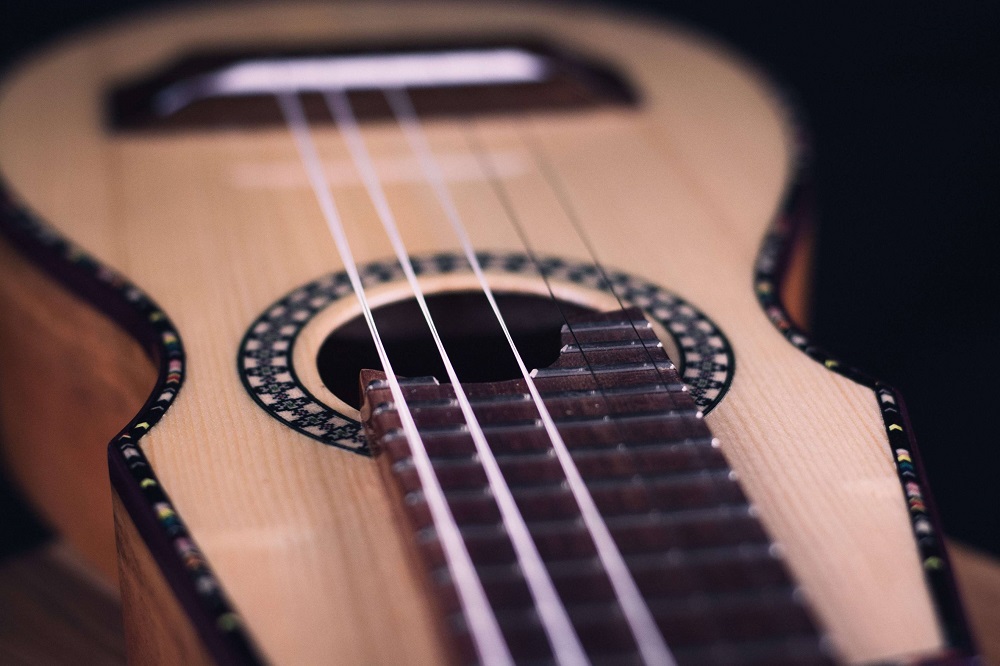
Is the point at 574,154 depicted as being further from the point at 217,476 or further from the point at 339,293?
the point at 217,476

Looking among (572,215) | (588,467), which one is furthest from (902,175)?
(588,467)

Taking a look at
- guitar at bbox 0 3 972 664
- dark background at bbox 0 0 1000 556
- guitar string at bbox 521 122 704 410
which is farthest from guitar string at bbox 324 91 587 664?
dark background at bbox 0 0 1000 556

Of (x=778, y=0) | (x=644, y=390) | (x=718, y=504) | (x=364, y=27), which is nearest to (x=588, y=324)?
(x=644, y=390)

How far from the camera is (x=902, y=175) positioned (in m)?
1.78

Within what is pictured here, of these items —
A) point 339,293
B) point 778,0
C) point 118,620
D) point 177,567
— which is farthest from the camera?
point 778,0

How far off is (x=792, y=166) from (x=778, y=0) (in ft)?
2.50

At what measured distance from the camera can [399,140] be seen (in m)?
1.21

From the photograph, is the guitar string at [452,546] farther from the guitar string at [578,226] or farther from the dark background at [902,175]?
the dark background at [902,175]

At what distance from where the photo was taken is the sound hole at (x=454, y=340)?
0.83 metres

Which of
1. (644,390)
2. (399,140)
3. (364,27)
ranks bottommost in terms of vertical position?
(644,390)

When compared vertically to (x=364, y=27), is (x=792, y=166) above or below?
below

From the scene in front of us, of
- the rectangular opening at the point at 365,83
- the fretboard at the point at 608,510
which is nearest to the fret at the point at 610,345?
the fretboard at the point at 608,510

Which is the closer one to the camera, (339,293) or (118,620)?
(339,293)

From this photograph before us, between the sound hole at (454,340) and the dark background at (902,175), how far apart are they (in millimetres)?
909
